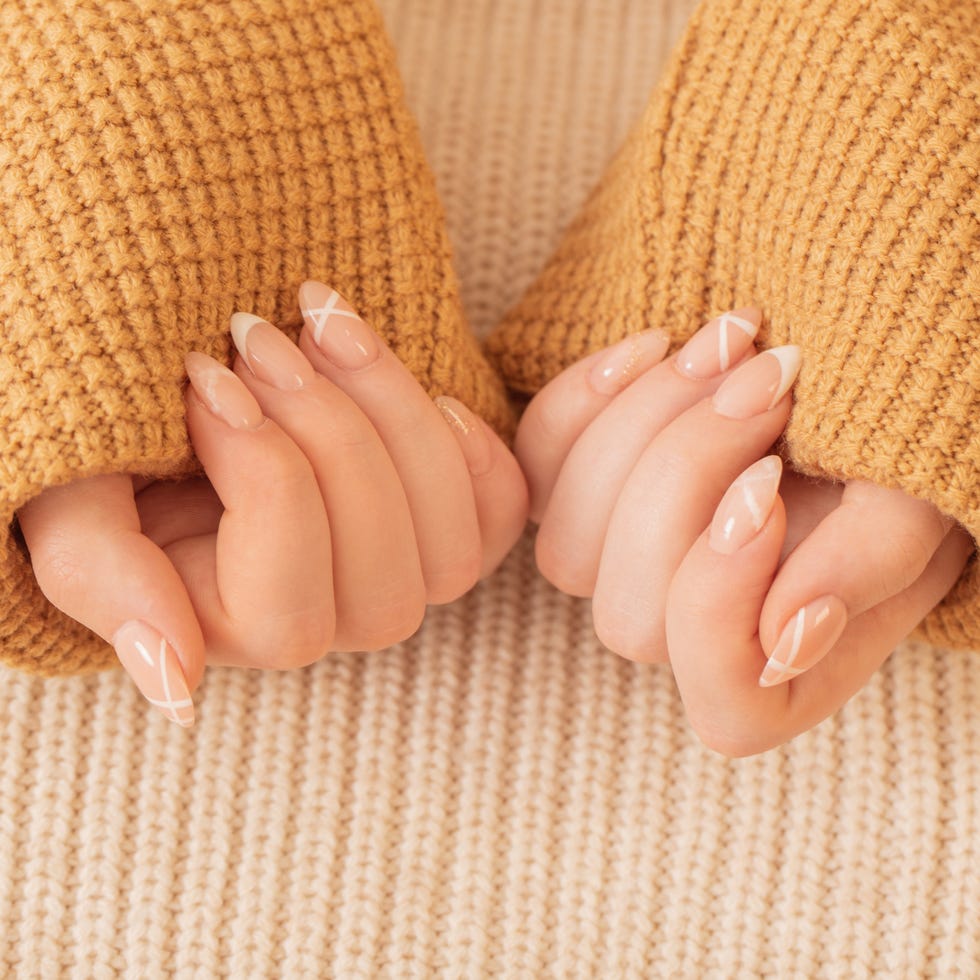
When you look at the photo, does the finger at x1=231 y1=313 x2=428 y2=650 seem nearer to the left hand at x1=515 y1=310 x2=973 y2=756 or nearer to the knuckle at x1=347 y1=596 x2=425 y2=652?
the knuckle at x1=347 y1=596 x2=425 y2=652

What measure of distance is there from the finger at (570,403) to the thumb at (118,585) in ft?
0.81

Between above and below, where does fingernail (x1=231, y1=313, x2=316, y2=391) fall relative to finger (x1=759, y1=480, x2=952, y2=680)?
above

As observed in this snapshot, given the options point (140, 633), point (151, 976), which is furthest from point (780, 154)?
point (151, 976)

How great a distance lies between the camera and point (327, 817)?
708 millimetres

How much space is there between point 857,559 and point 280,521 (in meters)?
0.32

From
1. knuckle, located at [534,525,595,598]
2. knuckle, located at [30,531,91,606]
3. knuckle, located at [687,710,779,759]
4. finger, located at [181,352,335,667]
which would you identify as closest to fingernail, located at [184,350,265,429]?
finger, located at [181,352,335,667]

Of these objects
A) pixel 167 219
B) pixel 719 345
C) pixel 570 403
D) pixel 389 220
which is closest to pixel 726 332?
pixel 719 345

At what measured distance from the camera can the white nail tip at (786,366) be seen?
0.62 metres

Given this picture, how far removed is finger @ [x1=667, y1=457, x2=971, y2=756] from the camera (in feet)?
1.93

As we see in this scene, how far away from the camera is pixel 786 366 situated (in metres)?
0.62

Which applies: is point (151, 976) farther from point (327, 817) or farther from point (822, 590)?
point (822, 590)

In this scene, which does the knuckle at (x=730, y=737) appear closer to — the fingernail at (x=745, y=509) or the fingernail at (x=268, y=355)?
the fingernail at (x=745, y=509)

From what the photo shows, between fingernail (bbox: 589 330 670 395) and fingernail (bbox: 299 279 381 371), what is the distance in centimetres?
15

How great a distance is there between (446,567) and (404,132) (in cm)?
28
